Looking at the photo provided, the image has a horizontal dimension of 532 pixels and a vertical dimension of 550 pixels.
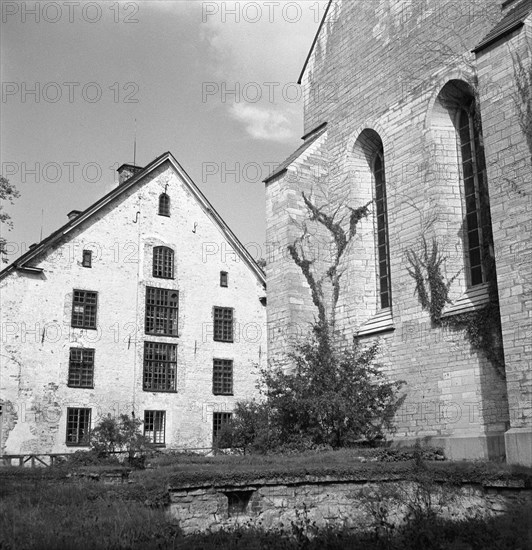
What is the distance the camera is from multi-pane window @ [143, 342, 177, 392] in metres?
30.8

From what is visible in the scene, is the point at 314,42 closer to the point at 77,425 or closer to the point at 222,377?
the point at 222,377

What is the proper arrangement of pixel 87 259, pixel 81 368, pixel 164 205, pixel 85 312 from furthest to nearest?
1. pixel 164 205
2. pixel 87 259
3. pixel 85 312
4. pixel 81 368

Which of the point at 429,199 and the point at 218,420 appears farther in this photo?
the point at 218,420

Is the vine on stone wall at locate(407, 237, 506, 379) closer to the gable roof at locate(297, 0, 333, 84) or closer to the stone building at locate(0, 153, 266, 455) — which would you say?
the gable roof at locate(297, 0, 333, 84)

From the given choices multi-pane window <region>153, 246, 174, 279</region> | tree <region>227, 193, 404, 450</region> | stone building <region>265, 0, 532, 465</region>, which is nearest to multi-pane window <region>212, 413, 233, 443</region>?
Answer: multi-pane window <region>153, 246, 174, 279</region>

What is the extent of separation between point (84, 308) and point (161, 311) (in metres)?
3.71

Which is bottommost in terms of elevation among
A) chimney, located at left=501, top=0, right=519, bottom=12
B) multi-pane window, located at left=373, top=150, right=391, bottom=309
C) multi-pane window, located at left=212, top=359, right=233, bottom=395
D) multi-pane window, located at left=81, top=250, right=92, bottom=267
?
multi-pane window, located at left=212, top=359, right=233, bottom=395

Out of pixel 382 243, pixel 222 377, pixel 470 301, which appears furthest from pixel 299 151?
pixel 222 377

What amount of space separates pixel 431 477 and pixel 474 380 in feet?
15.8

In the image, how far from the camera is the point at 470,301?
52.9 ft

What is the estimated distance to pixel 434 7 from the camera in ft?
60.3

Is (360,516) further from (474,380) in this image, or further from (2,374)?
(2,374)

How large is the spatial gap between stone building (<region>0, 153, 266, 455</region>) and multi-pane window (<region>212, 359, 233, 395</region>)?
0.06m

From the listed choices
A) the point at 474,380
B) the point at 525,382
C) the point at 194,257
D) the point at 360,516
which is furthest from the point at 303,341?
the point at 194,257
